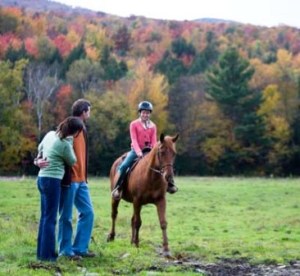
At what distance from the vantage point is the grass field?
10.1m

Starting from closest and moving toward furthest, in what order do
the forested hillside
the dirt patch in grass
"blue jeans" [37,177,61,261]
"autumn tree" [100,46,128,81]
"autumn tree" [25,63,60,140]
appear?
"blue jeans" [37,177,61,261] < the dirt patch in grass < the forested hillside < "autumn tree" [25,63,60,140] < "autumn tree" [100,46,128,81]

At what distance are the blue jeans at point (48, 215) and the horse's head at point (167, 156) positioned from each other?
274 cm

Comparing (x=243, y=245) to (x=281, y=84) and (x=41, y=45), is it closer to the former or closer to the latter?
(x=281, y=84)

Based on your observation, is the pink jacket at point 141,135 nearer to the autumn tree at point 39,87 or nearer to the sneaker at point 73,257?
the sneaker at point 73,257

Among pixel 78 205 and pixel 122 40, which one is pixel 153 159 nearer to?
pixel 78 205

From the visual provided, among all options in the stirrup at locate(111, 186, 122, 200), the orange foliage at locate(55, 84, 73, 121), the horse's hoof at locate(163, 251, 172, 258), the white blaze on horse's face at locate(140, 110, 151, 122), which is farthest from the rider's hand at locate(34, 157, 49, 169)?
the orange foliage at locate(55, 84, 73, 121)

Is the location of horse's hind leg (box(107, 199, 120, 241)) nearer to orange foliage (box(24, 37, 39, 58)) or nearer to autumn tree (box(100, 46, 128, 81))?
autumn tree (box(100, 46, 128, 81))

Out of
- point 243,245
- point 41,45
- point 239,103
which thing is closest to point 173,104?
point 239,103

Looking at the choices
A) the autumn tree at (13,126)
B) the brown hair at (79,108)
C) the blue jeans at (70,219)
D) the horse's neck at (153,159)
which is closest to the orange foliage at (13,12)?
the autumn tree at (13,126)

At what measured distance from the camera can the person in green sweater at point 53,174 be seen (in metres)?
9.72

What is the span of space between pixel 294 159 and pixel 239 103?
400 inches

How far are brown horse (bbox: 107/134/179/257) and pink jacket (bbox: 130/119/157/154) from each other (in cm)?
41

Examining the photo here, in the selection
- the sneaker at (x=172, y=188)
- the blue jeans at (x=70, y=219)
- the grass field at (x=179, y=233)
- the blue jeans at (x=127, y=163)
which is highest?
the blue jeans at (x=127, y=163)

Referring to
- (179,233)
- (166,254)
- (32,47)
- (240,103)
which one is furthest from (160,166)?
(32,47)
